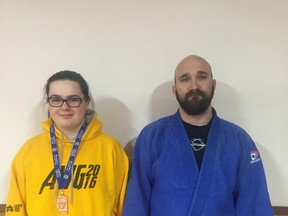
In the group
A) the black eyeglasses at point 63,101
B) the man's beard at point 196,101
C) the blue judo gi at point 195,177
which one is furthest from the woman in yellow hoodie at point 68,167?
the man's beard at point 196,101

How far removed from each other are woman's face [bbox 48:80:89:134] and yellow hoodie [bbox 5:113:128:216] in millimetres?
79

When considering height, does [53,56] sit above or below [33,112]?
above

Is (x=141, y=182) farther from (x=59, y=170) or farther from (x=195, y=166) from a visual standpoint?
(x=59, y=170)

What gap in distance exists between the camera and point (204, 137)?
135 centimetres

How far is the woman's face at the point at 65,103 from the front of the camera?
1.30m

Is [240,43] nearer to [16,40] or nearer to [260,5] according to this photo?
[260,5]

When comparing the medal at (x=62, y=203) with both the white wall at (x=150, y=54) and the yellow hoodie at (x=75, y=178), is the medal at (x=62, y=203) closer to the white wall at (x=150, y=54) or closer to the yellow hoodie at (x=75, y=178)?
the yellow hoodie at (x=75, y=178)

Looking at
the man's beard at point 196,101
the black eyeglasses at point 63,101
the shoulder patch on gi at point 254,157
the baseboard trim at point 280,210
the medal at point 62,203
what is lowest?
the baseboard trim at point 280,210

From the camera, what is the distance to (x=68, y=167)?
130 cm

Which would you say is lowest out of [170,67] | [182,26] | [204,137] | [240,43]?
[204,137]

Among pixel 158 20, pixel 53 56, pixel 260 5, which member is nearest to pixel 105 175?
pixel 53 56

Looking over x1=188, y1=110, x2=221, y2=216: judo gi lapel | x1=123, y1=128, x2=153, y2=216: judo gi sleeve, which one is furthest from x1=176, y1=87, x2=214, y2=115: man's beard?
x1=123, y1=128, x2=153, y2=216: judo gi sleeve

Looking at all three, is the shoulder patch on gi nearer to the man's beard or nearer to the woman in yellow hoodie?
the man's beard

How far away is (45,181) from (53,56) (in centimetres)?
69
